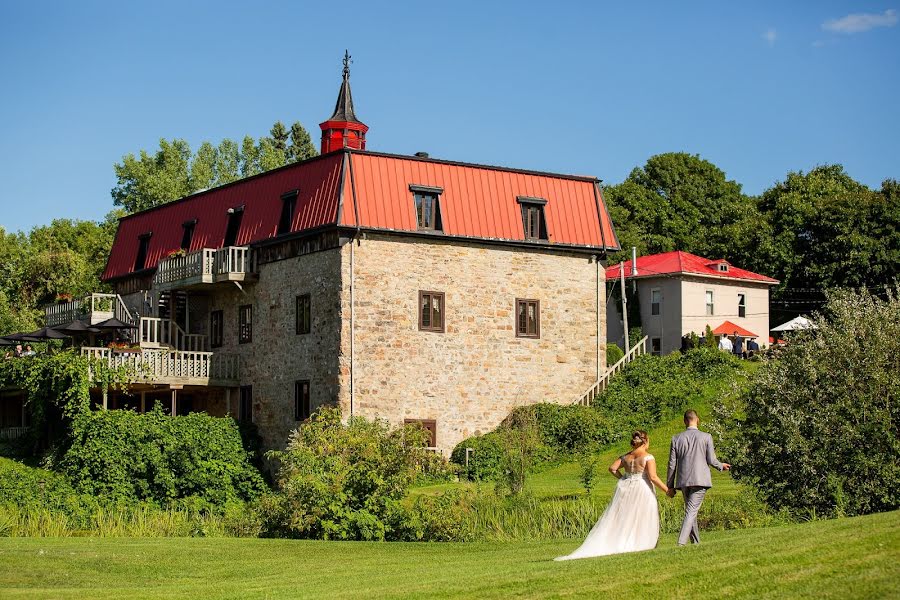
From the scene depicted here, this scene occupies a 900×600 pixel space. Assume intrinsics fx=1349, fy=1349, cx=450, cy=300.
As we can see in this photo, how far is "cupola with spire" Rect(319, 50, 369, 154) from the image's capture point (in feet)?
173

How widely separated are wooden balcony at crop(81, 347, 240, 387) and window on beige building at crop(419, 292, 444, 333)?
7269 mm

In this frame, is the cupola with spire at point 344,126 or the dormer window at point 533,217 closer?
the dormer window at point 533,217

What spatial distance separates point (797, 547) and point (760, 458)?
9857 millimetres

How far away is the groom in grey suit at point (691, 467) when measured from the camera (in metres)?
17.9

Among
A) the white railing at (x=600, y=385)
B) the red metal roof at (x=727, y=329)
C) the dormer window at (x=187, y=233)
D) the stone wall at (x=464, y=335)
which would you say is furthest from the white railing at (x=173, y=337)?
the red metal roof at (x=727, y=329)

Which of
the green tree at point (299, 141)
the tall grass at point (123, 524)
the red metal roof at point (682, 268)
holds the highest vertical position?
the green tree at point (299, 141)

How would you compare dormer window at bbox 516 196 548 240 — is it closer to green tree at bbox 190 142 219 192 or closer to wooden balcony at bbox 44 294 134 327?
wooden balcony at bbox 44 294 134 327

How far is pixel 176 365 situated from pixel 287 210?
616 centimetres

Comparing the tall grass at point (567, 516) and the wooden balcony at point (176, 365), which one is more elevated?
the wooden balcony at point (176, 365)

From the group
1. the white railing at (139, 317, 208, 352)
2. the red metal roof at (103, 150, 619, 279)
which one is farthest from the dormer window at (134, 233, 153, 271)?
the white railing at (139, 317, 208, 352)

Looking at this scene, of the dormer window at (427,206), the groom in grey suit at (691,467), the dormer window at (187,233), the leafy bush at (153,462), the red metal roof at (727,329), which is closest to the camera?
the groom in grey suit at (691,467)

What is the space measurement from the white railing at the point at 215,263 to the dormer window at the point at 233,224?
97 centimetres

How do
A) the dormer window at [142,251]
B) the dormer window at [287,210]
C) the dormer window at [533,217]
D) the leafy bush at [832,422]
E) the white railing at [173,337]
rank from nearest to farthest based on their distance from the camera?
the leafy bush at [832,422] < the dormer window at [287,210] < the dormer window at [533,217] < the white railing at [173,337] < the dormer window at [142,251]

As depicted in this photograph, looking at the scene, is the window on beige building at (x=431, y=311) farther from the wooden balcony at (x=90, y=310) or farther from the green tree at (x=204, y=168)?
the green tree at (x=204, y=168)
